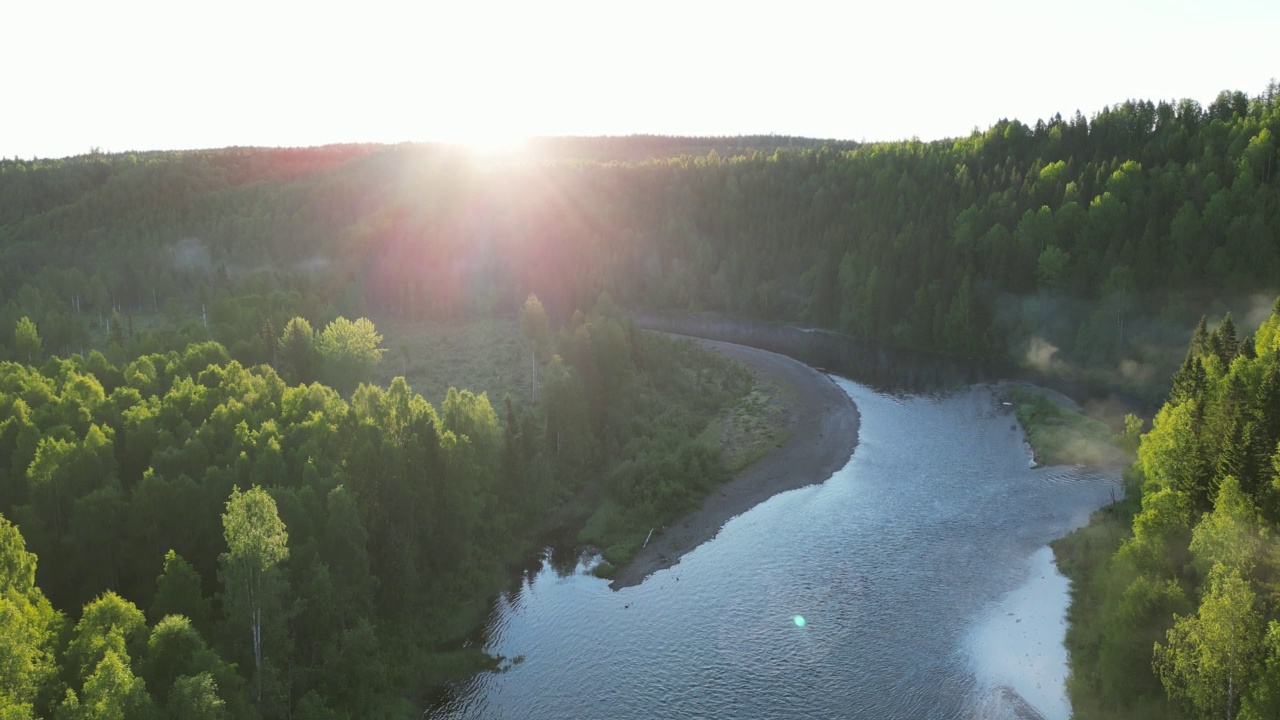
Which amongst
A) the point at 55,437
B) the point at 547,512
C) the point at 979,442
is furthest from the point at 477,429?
the point at 979,442

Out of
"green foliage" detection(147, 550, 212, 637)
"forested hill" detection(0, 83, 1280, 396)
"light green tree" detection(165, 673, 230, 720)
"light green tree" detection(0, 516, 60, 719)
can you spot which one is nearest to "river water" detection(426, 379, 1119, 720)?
"green foliage" detection(147, 550, 212, 637)

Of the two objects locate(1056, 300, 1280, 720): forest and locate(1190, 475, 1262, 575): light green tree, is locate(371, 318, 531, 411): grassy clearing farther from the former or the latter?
locate(1190, 475, 1262, 575): light green tree

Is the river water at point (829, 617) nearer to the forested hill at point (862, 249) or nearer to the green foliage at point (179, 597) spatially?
the green foliage at point (179, 597)

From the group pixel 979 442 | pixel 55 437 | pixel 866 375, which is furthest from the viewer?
pixel 866 375

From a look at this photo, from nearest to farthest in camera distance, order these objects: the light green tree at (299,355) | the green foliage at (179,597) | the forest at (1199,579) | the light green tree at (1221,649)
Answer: the light green tree at (1221,649) < the forest at (1199,579) < the green foliage at (179,597) < the light green tree at (299,355)

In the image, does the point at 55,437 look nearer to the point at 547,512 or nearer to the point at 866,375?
the point at 547,512

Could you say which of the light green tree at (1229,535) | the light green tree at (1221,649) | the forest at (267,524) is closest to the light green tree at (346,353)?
the forest at (267,524)

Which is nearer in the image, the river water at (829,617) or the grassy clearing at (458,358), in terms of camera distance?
the river water at (829,617)
